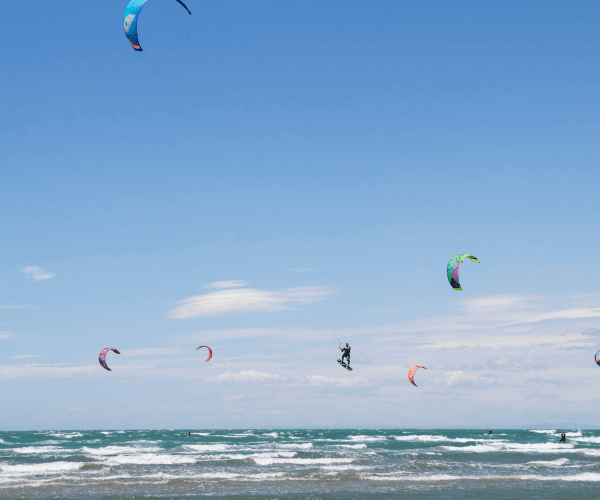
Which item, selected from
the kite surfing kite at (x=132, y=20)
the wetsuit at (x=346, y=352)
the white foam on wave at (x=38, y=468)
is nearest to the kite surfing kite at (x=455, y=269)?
the wetsuit at (x=346, y=352)

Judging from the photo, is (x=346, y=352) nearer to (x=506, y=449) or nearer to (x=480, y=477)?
(x=480, y=477)

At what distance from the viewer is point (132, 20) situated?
1805 cm

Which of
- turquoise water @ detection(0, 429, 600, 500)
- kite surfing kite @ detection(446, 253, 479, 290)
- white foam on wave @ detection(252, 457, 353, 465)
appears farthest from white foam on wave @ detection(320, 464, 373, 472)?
kite surfing kite @ detection(446, 253, 479, 290)

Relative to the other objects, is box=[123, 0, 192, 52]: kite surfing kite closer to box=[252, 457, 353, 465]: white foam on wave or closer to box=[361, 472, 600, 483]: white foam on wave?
box=[361, 472, 600, 483]: white foam on wave

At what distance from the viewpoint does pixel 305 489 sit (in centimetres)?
2142

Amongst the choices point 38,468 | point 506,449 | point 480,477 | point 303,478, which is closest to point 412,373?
point 480,477

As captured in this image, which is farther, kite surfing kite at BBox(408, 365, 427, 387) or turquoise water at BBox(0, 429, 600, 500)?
kite surfing kite at BBox(408, 365, 427, 387)

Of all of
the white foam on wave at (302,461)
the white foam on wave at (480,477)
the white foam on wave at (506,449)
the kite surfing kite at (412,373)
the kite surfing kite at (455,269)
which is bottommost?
the white foam on wave at (506,449)

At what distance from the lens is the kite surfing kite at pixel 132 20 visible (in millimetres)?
17953

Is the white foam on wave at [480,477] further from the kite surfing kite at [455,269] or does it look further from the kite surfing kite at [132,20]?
the kite surfing kite at [132,20]

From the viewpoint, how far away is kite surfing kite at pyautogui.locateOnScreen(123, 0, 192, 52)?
58.9 feet

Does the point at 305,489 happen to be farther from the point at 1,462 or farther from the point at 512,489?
the point at 1,462

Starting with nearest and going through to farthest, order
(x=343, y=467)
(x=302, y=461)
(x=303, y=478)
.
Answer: (x=303, y=478) → (x=343, y=467) → (x=302, y=461)

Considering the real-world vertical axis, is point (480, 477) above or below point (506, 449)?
above
